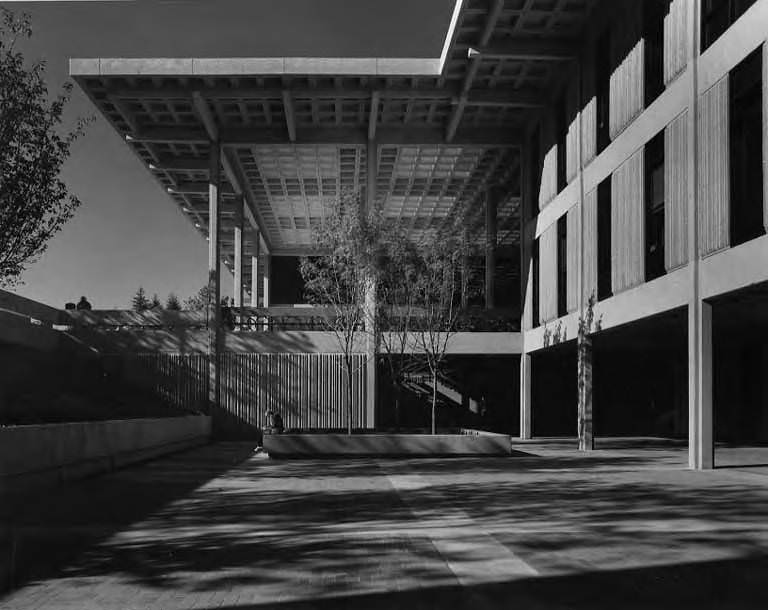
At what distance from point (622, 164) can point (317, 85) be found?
11.4 m

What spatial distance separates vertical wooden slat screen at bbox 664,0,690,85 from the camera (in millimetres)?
18891

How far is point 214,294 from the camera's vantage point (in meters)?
32.9

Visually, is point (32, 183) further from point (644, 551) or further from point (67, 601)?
point (644, 551)

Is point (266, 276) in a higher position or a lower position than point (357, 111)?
lower

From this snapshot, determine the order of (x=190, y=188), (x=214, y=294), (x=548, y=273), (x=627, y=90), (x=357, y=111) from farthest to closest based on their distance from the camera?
1. (x=190, y=188)
2. (x=214, y=294)
3. (x=357, y=111)
4. (x=548, y=273)
5. (x=627, y=90)

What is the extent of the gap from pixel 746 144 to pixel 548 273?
12097 millimetres

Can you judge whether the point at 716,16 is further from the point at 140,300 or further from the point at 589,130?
the point at 140,300

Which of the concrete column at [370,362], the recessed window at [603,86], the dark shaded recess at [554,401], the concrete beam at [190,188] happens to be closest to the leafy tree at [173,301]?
the concrete beam at [190,188]

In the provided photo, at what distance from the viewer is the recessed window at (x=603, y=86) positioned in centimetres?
2448

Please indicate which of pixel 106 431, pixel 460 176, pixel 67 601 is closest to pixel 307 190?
pixel 460 176

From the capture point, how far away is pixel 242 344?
Answer: 32.8 metres

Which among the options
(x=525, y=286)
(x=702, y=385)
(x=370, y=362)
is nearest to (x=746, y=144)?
(x=702, y=385)

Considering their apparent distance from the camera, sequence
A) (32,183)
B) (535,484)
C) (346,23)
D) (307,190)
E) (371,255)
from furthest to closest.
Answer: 1. (307,190)
2. (371,255)
3. (535,484)
4. (32,183)
5. (346,23)

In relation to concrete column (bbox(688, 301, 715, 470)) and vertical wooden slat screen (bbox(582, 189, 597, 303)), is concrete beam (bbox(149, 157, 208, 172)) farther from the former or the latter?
concrete column (bbox(688, 301, 715, 470))
